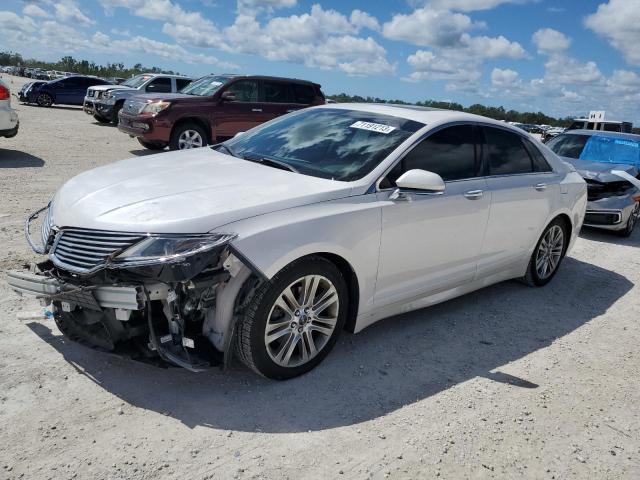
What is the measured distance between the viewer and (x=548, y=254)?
221 inches

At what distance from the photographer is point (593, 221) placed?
8070 mm

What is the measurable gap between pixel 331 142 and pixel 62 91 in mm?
22322

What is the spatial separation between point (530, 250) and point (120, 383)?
12.7 ft

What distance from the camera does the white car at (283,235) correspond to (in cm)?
292

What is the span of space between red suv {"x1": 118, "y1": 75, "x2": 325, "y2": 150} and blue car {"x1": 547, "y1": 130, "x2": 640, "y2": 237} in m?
6.15

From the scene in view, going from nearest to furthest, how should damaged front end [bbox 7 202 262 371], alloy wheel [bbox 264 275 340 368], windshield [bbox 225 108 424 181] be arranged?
1. damaged front end [bbox 7 202 262 371]
2. alloy wheel [bbox 264 275 340 368]
3. windshield [bbox 225 108 424 181]

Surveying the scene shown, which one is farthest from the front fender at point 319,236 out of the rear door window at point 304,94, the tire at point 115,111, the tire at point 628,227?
the tire at point 115,111

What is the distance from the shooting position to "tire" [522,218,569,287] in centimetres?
543

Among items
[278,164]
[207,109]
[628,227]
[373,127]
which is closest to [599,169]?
[628,227]

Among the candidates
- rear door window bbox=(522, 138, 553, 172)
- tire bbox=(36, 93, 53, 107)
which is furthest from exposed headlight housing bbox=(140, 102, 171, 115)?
tire bbox=(36, 93, 53, 107)

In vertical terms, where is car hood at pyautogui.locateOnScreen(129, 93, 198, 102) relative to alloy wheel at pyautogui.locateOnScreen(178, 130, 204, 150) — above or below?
above

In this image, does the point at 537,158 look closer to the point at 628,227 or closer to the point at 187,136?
the point at 628,227

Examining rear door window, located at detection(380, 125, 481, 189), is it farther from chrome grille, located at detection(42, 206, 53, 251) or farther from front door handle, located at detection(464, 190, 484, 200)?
chrome grille, located at detection(42, 206, 53, 251)

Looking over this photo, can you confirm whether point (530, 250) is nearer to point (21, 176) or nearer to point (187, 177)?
point (187, 177)
